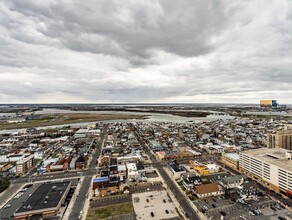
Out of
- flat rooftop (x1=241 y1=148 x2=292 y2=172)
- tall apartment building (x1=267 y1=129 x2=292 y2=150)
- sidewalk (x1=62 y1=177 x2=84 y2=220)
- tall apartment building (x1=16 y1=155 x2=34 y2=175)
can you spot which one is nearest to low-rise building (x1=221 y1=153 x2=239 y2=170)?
flat rooftop (x1=241 y1=148 x2=292 y2=172)

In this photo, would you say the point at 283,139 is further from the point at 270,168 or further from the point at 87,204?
the point at 87,204

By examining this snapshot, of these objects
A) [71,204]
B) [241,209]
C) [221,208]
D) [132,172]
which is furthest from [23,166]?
[241,209]

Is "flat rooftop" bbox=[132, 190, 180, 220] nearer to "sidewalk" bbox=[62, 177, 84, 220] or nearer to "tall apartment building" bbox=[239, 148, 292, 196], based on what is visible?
"sidewalk" bbox=[62, 177, 84, 220]

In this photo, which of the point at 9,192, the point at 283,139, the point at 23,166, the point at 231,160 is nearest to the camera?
the point at 9,192

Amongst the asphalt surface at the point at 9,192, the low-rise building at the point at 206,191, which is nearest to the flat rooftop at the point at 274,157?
the low-rise building at the point at 206,191

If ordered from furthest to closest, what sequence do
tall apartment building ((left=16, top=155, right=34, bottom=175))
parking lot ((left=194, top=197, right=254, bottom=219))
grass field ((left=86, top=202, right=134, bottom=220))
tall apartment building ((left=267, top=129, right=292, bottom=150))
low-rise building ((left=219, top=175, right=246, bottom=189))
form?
1. tall apartment building ((left=267, top=129, right=292, bottom=150))
2. tall apartment building ((left=16, top=155, right=34, bottom=175))
3. low-rise building ((left=219, top=175, right=246, bottom=189))
4. grass field ((left=86, top=202, right=134, bottom=220))
5. parking lot ((left=194, top=197, right=254, bottom=219))

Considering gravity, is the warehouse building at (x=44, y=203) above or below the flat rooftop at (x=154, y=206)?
above

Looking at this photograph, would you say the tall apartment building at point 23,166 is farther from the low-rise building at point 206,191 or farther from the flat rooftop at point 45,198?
the low-rise building at point 206,191
